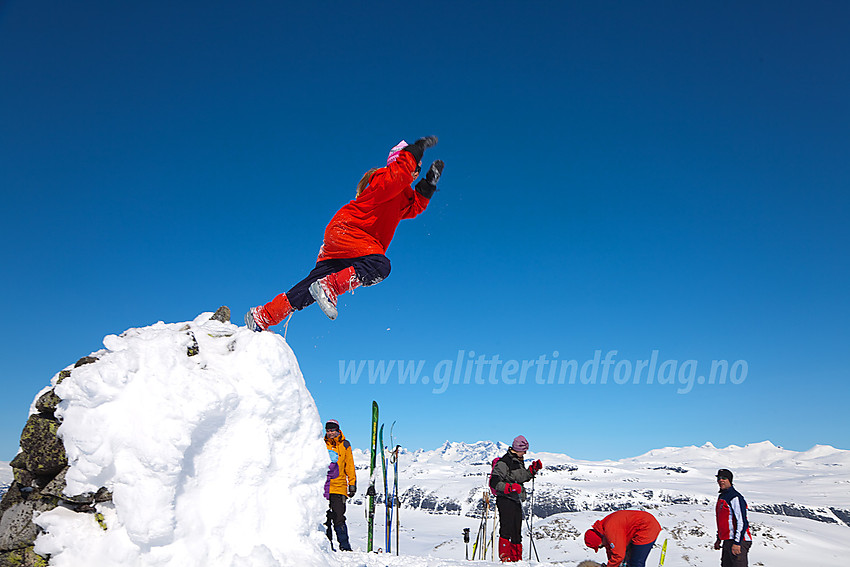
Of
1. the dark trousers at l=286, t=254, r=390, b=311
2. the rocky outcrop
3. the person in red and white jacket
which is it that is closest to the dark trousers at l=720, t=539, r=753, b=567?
the person in red and white jacket

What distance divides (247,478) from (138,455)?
713 millimetres

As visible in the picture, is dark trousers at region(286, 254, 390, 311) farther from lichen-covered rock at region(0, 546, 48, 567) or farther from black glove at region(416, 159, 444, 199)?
lichen-covered rock at region(0, 546, 48, 567)

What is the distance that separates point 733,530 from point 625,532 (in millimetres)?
2117

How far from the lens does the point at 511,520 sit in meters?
6.52

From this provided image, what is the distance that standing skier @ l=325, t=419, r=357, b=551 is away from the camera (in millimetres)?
6543

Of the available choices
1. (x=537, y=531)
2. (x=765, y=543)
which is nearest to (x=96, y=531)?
(x=537, y=531)

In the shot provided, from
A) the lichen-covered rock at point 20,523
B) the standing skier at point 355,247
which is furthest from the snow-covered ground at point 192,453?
the standing skier at point 355,247

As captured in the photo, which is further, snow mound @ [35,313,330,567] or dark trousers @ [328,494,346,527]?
dark trousers @ [328,494,346,527]

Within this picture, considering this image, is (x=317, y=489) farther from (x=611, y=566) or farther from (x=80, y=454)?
(x=611, y=566)

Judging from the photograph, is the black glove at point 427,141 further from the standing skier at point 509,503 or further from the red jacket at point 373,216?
the standing skier at point 509,503

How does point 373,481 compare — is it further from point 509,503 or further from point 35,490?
point 35,490

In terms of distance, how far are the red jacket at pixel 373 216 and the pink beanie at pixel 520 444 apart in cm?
392

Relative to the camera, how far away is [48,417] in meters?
3.19

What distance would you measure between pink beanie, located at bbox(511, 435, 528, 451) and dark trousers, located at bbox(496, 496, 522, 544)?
0.72 meters
